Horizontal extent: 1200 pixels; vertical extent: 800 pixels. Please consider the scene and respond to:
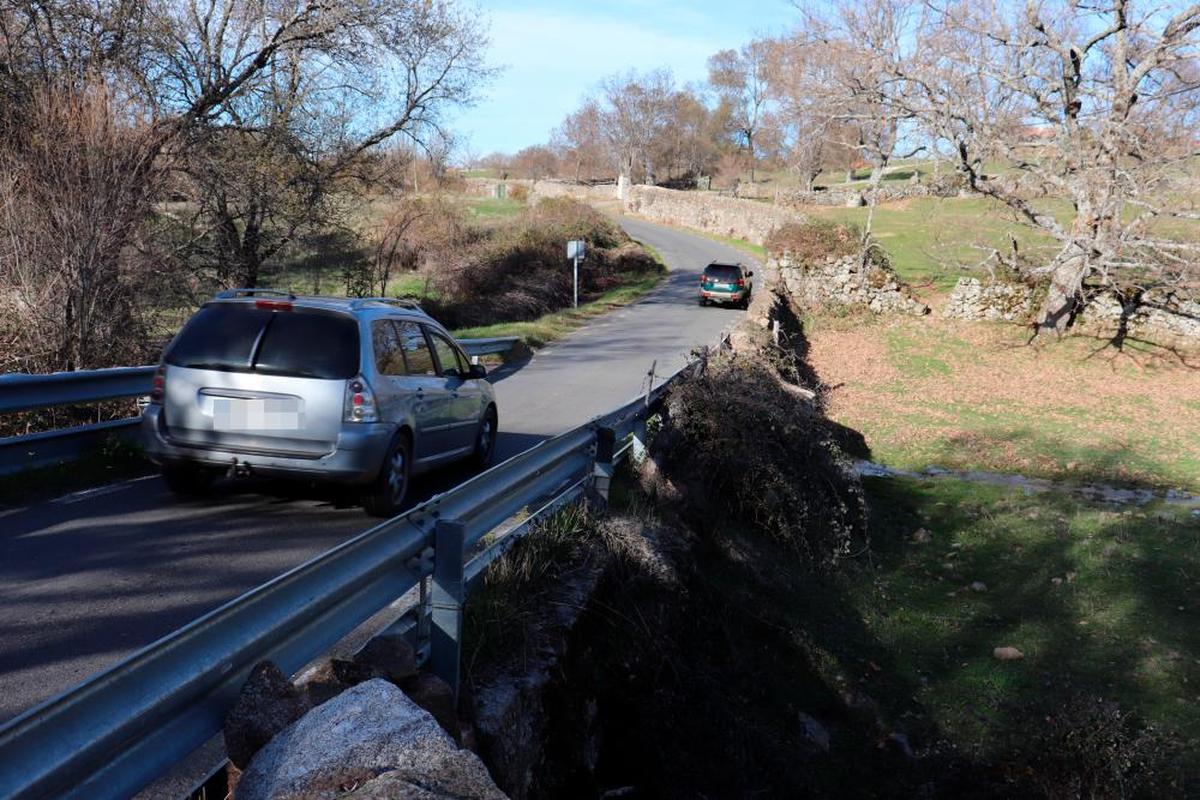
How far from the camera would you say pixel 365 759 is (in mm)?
2521

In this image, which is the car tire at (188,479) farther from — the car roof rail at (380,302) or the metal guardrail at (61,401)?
the car roof rail at (380,302)

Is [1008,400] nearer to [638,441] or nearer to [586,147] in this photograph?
[638,441]

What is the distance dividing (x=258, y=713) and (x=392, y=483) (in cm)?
515

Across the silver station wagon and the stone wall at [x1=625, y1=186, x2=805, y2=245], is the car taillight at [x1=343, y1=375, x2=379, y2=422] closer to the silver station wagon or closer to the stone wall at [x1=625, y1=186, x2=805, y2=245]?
the silver station wagon

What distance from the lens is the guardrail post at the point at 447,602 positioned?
3.98m

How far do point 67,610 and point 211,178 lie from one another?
14965mm

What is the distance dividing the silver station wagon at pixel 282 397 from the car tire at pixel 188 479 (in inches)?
0.6

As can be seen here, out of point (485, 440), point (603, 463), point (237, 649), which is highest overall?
point (237, 649)

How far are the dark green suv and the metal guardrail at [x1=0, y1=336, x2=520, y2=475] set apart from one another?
2771 centimetres

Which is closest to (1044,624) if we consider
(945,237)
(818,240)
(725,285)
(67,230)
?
(67,230)

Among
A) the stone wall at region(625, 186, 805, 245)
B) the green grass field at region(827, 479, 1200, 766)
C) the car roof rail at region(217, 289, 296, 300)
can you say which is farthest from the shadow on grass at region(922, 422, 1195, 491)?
the stone wall at region(625, 186, 805, 245)

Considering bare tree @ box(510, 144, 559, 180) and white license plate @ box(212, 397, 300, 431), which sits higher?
bare tree @ box(510, 144, 559, 180)

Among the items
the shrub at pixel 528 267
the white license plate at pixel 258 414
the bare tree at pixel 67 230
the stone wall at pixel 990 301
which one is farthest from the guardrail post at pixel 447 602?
A: the stone wall at pixel 990 301

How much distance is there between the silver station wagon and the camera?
734 centimetres
